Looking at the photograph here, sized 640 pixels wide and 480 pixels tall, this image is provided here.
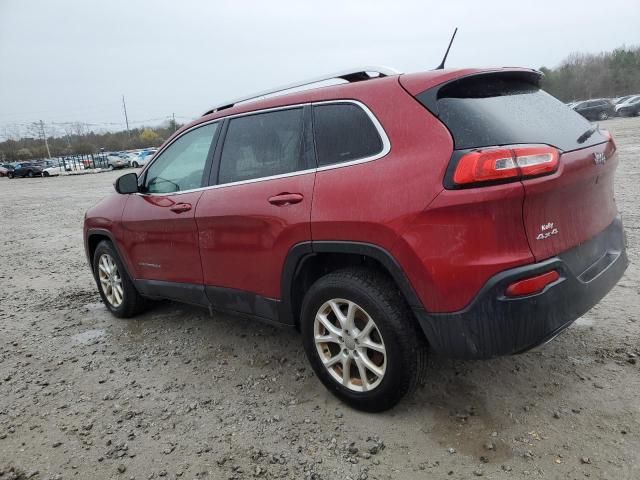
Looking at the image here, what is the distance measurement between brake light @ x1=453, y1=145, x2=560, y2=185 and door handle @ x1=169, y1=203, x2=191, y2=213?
2.04 m

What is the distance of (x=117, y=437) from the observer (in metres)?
2.80

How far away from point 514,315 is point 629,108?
4494cm

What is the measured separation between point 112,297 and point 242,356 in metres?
1.82

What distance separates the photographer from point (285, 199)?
9.48ft

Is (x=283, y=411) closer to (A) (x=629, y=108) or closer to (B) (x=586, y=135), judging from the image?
(B) (x=586, y=135)

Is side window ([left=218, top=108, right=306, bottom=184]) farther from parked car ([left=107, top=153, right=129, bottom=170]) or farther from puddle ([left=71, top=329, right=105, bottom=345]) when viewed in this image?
parked car ([left=107, top=153, right=129, bottom=170])

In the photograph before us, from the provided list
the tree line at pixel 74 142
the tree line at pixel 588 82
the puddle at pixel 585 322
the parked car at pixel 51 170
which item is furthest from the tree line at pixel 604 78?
the puddle at pixel 585 322

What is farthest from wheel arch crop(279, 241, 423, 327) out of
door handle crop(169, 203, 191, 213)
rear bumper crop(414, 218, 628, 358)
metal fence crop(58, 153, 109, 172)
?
metal fence crop(58, 153, 109, 172)

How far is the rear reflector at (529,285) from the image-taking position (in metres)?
2.22

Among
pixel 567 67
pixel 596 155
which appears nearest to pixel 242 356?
pixel 596 155

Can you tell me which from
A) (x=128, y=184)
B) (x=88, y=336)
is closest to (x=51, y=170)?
(x=88, y=336)

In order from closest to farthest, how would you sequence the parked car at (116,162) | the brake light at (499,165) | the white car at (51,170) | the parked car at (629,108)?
1. the brake light at (499,165)
2. the parked car at (629,108)
3. the white car at (51,170)
4. the parked car at (116,162)

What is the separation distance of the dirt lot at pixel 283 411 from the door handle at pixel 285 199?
1173 mm

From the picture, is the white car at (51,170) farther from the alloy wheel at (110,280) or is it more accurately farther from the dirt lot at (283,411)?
the dirt lot at (283,411)
